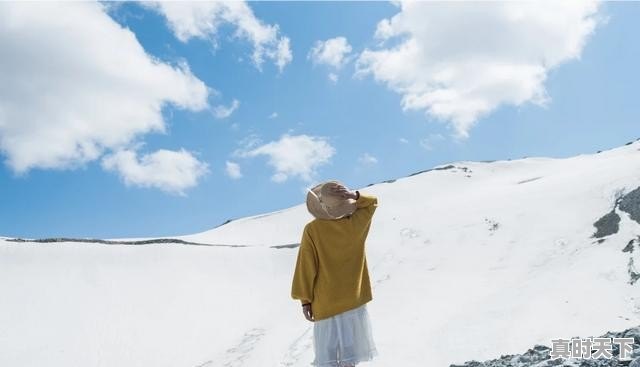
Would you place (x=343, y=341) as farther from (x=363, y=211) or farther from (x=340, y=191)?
(x=340, y=191)

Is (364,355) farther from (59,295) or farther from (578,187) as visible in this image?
(578,187)

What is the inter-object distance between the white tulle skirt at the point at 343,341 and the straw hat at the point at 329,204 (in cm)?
78

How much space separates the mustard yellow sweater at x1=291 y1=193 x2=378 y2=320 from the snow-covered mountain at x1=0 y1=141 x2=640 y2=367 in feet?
13.9

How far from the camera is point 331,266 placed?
416 centimetres

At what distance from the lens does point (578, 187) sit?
1770 cm

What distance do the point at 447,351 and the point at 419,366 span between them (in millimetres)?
757

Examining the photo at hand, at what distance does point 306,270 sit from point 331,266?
200 mm

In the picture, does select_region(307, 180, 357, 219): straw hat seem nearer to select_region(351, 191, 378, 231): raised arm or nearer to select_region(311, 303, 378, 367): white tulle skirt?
select_region(351, 191, 378, 231): raised arm

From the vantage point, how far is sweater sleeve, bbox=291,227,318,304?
164 inches

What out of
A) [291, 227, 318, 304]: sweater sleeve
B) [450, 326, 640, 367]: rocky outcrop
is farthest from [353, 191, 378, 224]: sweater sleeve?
[450, 326, 640, 367]: rocky outcrop

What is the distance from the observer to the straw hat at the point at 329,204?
4086 millimetres

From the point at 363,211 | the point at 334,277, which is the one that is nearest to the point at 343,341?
the point at 334,277

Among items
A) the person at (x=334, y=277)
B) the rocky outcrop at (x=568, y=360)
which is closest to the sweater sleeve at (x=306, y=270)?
the person at (x=334, y=277)

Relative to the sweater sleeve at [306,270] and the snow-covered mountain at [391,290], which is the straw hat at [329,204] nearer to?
the sweater sleeve at [306,270]
